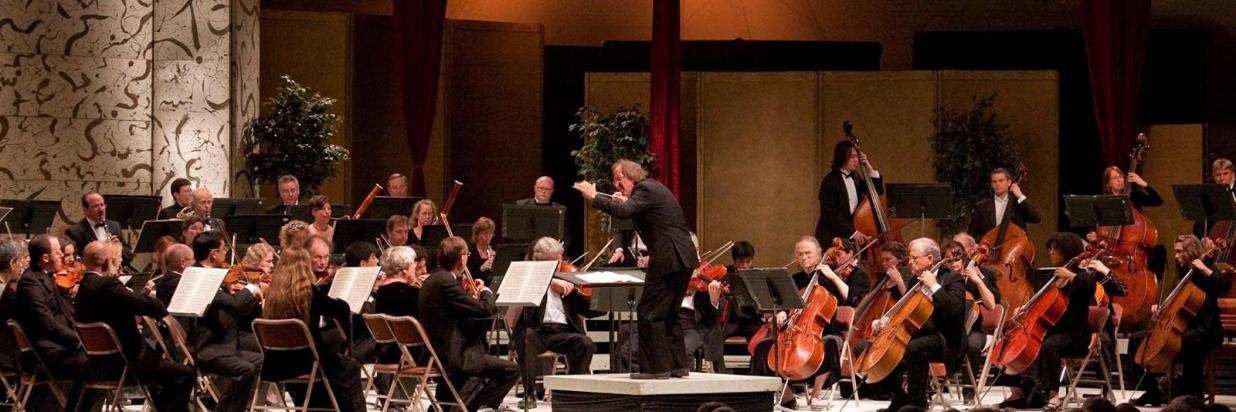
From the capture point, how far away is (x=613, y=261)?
10695 mm

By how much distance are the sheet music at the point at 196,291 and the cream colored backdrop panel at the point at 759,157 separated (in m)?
6.52

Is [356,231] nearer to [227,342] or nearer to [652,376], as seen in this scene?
[227,342]

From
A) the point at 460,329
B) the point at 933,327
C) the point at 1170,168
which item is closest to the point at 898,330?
the point at 933,327

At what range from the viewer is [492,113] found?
1414cm

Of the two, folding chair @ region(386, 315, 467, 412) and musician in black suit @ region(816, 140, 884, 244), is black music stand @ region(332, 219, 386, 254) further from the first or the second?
musician in black suit @ region(816, 140, 884, 244)

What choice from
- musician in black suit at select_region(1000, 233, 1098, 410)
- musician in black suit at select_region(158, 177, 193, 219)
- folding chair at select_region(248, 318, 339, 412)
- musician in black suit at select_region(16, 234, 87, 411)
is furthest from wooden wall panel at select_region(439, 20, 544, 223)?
folding chair at select_region(248, 318, 339, 412)

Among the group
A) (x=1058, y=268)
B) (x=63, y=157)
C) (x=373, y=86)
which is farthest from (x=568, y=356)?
(x=373, y=86)

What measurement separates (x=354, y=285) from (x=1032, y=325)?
362 centimetres

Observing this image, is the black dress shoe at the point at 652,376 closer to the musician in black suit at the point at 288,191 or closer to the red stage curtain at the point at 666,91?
the musician in black suit at the point at 288,191

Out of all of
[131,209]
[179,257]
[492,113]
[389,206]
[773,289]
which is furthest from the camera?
[492,113]

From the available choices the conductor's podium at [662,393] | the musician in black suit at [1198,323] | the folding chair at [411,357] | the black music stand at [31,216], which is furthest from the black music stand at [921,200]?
the black music stand at [31,216]

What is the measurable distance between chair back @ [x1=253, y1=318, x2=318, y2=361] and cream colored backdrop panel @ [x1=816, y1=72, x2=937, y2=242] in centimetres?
677

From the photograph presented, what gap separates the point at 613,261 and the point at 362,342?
248cm

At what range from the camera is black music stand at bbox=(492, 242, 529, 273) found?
9.51 meters
